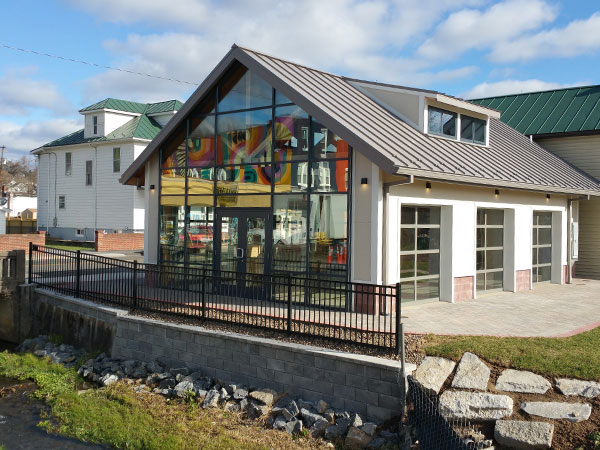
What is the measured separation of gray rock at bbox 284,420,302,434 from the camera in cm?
847

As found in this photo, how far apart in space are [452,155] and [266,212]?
15.6 feet

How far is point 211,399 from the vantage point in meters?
9.78

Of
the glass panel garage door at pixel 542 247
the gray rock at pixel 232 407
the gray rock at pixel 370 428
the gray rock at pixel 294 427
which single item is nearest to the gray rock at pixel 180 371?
the gray rock at pixel 232 407

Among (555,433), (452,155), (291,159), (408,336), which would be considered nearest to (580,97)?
(452,155)

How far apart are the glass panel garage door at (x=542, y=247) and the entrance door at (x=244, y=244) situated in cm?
913

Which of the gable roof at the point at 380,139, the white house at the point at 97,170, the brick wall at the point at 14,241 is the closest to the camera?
the gable roof at the point at 380,139

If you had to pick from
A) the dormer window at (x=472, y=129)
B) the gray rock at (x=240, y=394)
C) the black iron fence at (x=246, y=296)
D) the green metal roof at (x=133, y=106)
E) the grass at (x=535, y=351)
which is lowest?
the gray rock at (x=240, y=394)

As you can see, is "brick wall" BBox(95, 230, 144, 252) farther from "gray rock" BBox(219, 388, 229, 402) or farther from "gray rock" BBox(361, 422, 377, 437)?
"gray rock" BBox(361, 422, 377, 437)

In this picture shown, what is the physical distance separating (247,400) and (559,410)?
4.74 metres

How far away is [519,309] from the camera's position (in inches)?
527

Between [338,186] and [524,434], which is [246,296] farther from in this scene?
[524,434]

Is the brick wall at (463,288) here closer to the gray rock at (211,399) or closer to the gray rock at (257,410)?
the gray rock at (257,410)

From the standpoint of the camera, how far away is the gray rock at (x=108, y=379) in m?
11.3

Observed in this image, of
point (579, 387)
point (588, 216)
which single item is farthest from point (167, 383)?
point (588, 216)
